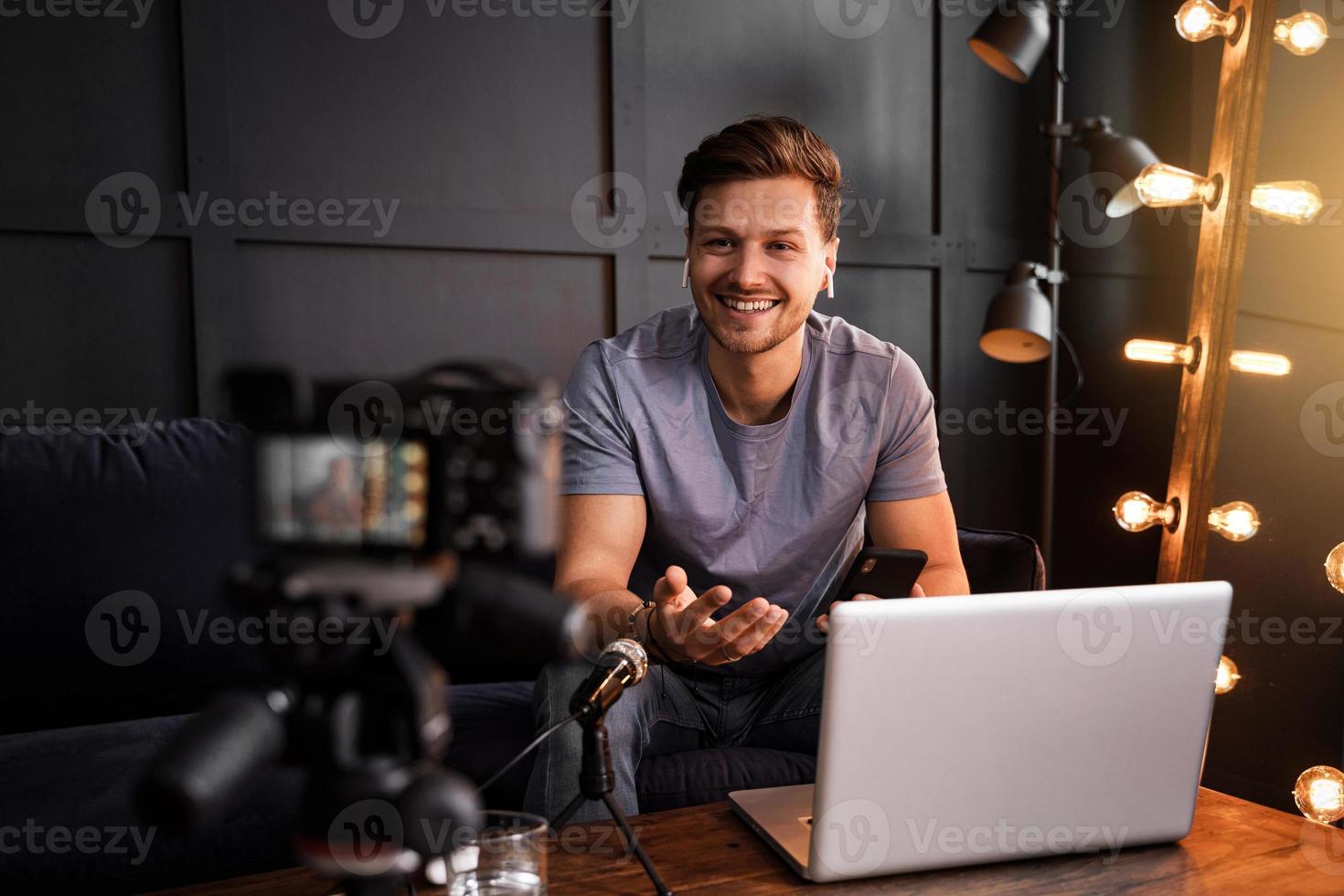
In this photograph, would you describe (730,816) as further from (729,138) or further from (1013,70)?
(1013,70)

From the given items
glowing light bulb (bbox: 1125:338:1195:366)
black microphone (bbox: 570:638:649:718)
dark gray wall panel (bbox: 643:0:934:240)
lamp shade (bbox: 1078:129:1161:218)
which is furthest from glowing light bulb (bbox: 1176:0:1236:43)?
black microphone (bbox: 570:638:649:718)

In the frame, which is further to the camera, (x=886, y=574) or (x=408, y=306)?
(x=408, y=306)

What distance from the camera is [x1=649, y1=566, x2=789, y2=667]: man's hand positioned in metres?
1.17

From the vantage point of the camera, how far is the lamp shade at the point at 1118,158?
8.51ft

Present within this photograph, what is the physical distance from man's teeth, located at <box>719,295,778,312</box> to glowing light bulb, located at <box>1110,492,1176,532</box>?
0.82 m

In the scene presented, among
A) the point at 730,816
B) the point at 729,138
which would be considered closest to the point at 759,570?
the point at 730,816

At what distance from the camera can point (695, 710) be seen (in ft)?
5.55

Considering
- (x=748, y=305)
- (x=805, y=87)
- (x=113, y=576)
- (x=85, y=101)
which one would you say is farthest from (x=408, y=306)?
(x=805, y=87)

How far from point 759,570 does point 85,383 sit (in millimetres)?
1578

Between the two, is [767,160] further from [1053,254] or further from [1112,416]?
[1112,416]

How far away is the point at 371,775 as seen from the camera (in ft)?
1.40

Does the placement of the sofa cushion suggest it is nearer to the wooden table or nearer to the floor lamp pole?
the wooden table

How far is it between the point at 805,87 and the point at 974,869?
2448 millimetres

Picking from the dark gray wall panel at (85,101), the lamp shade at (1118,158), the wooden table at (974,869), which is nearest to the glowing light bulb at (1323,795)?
the wooden table at (974,869)
